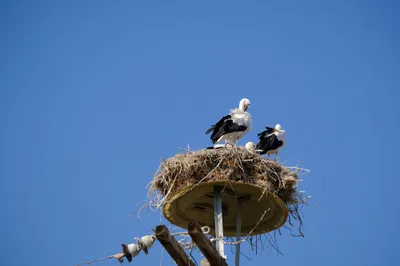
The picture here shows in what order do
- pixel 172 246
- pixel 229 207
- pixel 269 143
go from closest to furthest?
1. pixel 172 246
2. pixel 229 207
3. pixel 269 143

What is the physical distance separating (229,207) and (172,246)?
3228 mm

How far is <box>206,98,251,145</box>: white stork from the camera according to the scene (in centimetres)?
1334

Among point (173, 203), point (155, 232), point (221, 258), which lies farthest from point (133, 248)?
point (173, 203)

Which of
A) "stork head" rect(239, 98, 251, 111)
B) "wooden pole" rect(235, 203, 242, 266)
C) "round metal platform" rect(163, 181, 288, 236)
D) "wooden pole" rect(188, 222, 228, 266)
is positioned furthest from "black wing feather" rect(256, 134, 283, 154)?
"wooden pole" rect(188, 222, 228, 266)

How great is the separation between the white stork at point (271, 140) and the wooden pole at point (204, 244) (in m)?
5.10

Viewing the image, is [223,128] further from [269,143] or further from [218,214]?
[218,214]

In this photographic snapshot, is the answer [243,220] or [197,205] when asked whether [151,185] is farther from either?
[243,220]

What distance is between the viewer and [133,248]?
826cm

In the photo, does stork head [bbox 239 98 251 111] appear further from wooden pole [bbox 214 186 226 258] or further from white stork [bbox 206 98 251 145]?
wooden pole [bbox 214 186 226 258]

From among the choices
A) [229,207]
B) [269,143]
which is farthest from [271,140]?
[229,207]

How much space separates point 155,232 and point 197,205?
327 cm

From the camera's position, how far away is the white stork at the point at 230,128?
43.8 feet

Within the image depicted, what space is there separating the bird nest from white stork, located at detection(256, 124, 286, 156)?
96.6 inches

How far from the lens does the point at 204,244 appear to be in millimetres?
8359
